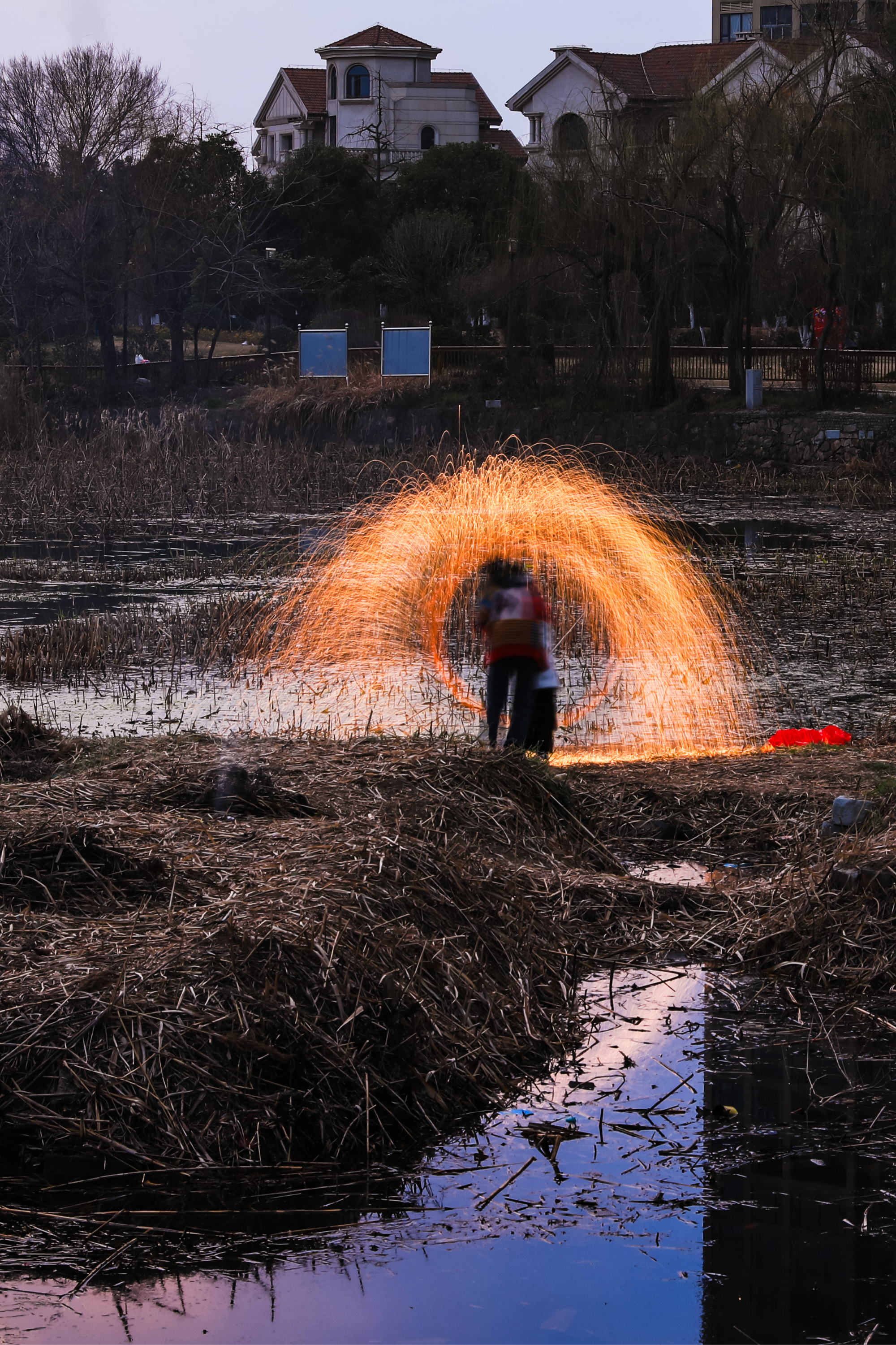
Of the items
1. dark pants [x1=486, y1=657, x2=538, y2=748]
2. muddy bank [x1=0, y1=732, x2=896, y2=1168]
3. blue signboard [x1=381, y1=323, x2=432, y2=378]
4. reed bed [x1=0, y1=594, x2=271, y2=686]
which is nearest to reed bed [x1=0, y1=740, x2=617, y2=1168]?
muddy bank [x1=0, y1=732, x2=896, y2=1168]

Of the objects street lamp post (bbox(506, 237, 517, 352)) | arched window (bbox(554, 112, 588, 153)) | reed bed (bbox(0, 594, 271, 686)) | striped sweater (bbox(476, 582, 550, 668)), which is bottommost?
reed bed (bbox(0, 594, 271, 686))

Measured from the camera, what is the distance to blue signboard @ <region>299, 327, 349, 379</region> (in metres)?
52.6

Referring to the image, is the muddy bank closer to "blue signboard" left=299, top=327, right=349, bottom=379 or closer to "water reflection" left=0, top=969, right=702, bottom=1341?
"water reflection" left=0, top=969, right=702, bottom=1341

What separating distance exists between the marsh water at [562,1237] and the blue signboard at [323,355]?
48.0 m

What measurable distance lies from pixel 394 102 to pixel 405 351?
39.7m

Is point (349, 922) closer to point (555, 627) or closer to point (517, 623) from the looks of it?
point (517, 623)

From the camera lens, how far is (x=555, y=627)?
18.1m

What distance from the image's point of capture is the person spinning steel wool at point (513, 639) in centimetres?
1070

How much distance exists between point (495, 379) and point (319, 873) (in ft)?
144

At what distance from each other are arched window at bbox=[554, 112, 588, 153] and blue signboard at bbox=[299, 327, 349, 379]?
9.02m

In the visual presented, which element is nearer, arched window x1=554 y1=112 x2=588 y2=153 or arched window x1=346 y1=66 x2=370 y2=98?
arched window x1=554 y1=112 x2=588 y2=153

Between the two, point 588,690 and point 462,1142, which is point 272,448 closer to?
point 588,690

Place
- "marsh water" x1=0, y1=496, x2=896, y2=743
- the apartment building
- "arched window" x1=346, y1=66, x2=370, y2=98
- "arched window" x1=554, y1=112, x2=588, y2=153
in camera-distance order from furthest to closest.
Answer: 1. "arched window" x1=346, y1=66, x2=370, y2=98
2. the apartment building
3. "arched window" x1=554, y1=112, x2=588, y2=153
4. "marsh water" x1=0, y1=496, x2=896, y2=743

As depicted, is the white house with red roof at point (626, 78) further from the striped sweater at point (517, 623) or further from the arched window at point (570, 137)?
the striped sweater at point (517, 623)
